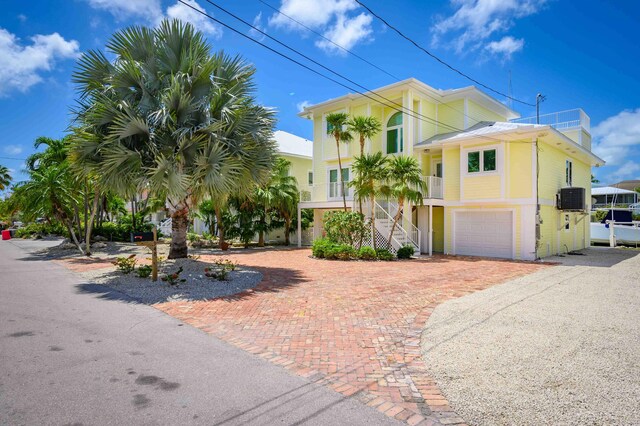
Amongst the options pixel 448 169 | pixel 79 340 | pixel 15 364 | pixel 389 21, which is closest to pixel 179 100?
pixel 389 21

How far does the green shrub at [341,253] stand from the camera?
15.3m

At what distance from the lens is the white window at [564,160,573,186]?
19.1m

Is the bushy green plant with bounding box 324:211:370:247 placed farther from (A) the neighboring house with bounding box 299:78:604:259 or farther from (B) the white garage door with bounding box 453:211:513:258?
(B) the white garage door with bounding box 453:211:513:258

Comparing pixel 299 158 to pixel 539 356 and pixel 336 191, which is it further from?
pixel 539 356

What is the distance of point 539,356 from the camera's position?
4562mm

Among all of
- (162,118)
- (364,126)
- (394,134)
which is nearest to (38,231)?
(162,118)

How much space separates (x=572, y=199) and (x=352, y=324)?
16262 mm

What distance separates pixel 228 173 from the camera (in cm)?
1065

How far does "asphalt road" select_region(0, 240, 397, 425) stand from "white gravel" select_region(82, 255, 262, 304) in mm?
1671

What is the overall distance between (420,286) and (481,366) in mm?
5032

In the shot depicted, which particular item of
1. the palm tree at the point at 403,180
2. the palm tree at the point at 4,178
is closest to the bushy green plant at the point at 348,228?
the palm tree at the point at 403,180

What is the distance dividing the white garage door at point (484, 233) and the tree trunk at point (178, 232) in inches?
500

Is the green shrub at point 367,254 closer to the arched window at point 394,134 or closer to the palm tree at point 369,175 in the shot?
the palm tree at point 369,175

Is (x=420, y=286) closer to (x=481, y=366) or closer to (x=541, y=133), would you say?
(x=481, y=366)
